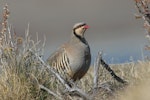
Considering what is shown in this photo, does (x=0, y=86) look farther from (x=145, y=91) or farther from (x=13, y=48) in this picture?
(x=145, y=91)

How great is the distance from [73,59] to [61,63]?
17 cm

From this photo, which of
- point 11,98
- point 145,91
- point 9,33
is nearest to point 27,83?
point 11,98

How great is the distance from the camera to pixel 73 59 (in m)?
6.56

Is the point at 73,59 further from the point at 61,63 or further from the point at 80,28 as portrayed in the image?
the point at 80,28

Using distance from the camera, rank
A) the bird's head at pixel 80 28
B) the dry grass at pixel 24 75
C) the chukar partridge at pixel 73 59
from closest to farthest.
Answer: the dry grass at pixel 24 75
the chukar partridge at pixel 73 59
the bird's head at pixel 80 28

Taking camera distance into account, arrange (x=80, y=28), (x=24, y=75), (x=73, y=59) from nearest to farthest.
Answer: (x=24, y=75) → (x=73, y=59) → (x=80, y=28)

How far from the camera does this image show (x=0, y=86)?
5500 mm

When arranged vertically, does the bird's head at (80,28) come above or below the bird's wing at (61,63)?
above

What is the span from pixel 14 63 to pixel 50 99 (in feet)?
2.02

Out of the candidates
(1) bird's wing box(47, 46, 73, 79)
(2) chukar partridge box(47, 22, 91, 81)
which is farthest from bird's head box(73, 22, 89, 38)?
(1) bird's wing box(47, 46, 73, 79)

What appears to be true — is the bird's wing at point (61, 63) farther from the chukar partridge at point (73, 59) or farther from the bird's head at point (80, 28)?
the bird's head at point (80, 28)

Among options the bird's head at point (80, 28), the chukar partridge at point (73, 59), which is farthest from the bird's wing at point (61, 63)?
the bird's head at point (80, 28)

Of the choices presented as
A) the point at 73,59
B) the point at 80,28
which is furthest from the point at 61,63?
the point at 80,28

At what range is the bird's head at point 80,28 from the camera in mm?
6895
